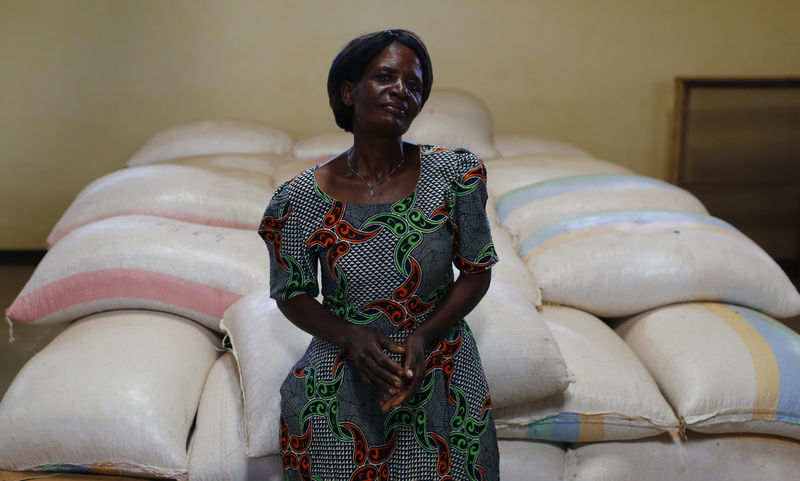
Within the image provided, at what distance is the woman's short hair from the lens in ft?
3.59

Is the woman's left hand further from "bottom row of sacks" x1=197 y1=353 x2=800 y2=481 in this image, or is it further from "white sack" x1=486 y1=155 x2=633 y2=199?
"white sack" x1=486 y1=155 x2=633 y2=199

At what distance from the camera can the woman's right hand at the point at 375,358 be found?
1055mm

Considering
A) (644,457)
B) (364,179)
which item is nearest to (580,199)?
(644,457)

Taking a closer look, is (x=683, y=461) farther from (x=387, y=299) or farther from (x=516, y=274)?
(x=387, y=299)

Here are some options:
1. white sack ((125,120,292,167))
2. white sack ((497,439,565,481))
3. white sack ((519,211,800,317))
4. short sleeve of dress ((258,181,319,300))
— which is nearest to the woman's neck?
short sleeve of dress ((258,181,319,300))

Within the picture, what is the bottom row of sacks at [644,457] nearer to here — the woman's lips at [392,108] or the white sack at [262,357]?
the white sack at [262,357]

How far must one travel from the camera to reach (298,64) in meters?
3.71

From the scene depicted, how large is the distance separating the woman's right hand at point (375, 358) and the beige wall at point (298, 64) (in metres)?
2.80

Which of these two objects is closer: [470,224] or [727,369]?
[470,224]

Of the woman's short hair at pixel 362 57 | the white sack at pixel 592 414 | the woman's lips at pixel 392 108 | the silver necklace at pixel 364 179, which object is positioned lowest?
the white sack at pixel 592 414

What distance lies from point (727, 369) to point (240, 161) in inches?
75.0

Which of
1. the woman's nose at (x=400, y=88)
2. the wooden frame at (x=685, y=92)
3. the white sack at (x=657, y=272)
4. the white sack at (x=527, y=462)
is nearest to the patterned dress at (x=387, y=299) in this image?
the woman's nose at (x=400, y=88)

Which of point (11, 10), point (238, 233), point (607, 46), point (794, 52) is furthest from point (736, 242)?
point (11, 10)

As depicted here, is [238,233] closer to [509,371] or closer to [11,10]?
[509,371]
